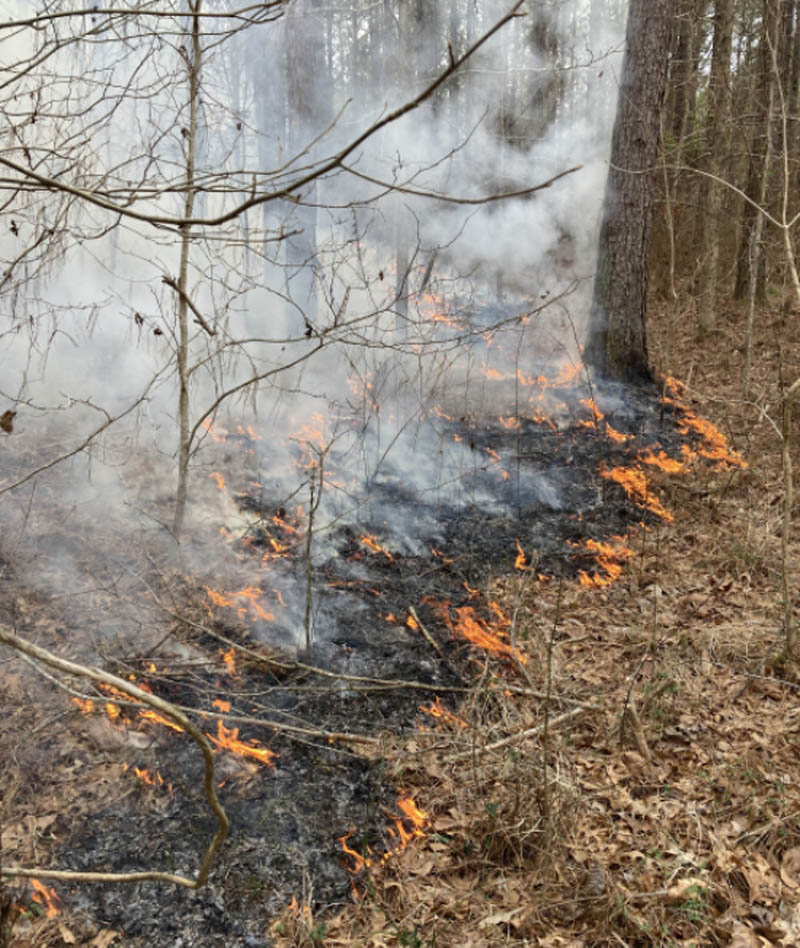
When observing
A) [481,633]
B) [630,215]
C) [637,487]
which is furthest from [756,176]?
[481,633]

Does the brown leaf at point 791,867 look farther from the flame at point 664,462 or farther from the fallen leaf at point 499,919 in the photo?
the flame at point 664,462

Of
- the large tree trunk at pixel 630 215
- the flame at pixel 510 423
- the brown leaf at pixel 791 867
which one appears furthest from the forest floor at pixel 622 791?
the large tree trunk at pixel 630 215

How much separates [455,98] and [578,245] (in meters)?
5.31

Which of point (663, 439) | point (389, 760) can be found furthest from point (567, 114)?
point (389, 760)

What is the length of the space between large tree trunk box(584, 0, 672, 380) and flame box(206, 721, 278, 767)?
6432 millimetres

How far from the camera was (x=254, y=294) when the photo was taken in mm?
10453

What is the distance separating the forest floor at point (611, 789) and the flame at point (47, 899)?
0.06m

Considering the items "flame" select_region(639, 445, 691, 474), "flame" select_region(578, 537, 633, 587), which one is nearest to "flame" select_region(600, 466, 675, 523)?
"flame" select_region(639, 445, 691, 474)

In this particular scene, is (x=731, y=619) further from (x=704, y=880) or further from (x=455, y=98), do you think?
(x=455, y=98)

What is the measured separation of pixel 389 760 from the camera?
3.86m

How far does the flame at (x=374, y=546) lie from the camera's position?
19.1ft

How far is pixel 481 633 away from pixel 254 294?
284 inches

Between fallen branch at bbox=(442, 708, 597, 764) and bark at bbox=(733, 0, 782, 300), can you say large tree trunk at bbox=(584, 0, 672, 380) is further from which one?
fallen branch at bbox=(442, 708, 597, 764)

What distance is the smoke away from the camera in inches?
176
